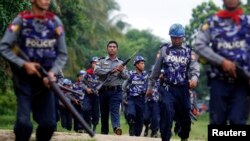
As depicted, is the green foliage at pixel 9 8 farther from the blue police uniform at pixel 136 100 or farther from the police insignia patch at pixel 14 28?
the police insignia patch at pixel 14 28

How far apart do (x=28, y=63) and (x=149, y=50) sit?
296 ft

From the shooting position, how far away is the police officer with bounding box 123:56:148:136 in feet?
57.4

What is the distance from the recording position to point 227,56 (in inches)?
310

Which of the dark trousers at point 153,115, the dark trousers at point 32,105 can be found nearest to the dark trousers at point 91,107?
the dark trousers at point 153,115

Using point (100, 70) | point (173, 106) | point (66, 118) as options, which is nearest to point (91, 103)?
point (100, 70)

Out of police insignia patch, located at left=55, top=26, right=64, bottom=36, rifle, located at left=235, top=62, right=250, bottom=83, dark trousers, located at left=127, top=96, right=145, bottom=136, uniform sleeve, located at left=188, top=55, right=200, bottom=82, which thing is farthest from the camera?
dark trousers, located at left=127, top=96, right=145, bottom=136

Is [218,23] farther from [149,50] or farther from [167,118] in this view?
[149,50]

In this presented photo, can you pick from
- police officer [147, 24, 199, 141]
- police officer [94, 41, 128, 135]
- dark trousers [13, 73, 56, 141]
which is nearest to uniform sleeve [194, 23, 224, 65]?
dark trousers [13, 73, 56, 141]

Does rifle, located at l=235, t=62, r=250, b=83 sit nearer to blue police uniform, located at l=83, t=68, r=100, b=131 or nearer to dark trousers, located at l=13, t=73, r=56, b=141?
dark trousers, located at l=13, t=73, r=56, b=141

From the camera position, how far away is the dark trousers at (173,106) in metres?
11.5

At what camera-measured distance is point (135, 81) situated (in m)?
17.9

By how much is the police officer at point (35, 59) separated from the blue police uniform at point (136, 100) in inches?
362

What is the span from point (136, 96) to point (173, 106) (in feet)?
20.3

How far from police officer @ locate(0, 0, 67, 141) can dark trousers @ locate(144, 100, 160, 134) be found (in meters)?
11.8
